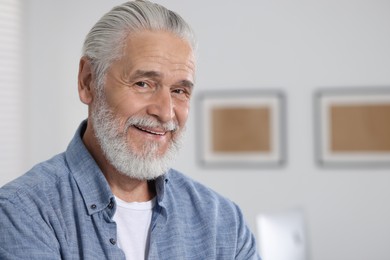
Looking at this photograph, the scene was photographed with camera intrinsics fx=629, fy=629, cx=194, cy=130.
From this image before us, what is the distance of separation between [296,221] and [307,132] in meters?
0.69

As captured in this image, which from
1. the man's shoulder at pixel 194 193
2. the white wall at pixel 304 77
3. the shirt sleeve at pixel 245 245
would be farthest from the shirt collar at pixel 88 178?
the white wall at pixel 304 77

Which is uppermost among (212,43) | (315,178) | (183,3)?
(183,3)

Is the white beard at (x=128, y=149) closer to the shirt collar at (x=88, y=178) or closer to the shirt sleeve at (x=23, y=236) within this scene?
the shirt collar at (x=88, y=178)

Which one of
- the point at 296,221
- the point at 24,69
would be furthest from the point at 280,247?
the point at 24,69

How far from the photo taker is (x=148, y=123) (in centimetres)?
139

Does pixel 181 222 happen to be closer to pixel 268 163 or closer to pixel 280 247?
pixel 280 247

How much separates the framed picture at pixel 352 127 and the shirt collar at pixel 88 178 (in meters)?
2.55

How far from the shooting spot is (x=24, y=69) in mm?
3930

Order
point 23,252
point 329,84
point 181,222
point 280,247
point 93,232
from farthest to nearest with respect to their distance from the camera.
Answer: point 329,84 < point 280,247 < point 181,222 < point 93,232 < point 23,252

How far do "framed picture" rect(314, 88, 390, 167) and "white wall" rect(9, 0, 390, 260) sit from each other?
0.18ft

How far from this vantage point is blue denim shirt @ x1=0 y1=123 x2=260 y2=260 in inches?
49.0

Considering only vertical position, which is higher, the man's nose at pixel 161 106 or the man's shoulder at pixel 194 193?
the man's nose at pixel 161 106

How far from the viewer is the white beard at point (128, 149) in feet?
4.65

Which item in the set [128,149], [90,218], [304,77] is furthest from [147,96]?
[304,77]
